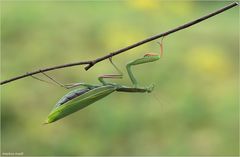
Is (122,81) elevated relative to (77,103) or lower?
elevated

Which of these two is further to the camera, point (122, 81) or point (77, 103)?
point (122, 81)

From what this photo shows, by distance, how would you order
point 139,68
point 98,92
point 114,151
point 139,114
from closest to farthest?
point 98,92, point 114,151, point 139,114, point 139,68

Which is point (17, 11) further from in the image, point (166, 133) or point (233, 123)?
point (233, 123)

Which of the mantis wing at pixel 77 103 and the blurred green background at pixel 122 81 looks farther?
the blurred green background at pixel 122 81

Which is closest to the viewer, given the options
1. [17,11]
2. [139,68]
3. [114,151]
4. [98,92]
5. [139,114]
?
[98,92]

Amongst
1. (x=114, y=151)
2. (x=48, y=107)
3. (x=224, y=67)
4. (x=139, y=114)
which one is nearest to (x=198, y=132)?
(x=139, y=114)
